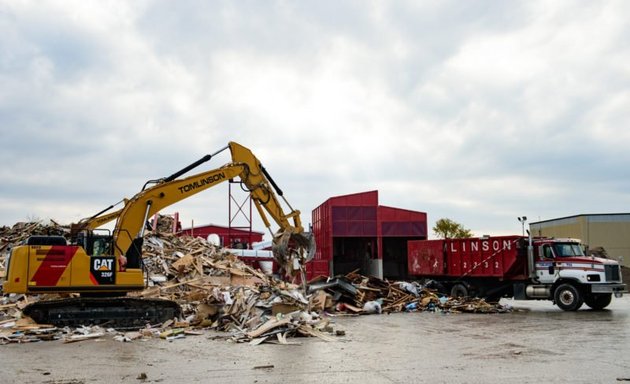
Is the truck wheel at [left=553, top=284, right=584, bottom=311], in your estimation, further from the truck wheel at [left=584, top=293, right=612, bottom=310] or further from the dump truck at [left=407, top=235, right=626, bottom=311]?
the truck wheel at [left=584, top=293, right=612, bottom=310]

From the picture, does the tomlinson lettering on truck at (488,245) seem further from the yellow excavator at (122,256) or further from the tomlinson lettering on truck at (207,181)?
the tomlinson lettering on truck at (207,181)

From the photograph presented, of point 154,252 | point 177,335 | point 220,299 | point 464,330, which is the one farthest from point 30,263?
point 464,330

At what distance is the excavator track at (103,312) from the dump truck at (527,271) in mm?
13282

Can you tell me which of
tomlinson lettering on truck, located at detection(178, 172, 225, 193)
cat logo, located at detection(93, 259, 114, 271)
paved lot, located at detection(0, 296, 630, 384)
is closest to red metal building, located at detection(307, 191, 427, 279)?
tomlinson lettering on truck, located at detection(178, 172, 225, 193)

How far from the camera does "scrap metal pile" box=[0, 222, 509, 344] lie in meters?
14.6

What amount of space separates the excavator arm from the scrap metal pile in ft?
4.50

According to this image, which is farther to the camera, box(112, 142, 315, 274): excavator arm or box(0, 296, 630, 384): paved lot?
box(112, 142, 315, 274): excavator arm

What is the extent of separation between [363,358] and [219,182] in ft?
27.9

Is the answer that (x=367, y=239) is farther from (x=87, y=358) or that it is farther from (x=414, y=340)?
(x=87, y=358)

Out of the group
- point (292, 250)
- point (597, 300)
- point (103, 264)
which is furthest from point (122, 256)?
point (597, 300)

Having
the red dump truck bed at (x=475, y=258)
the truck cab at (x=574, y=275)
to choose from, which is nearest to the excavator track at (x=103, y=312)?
the red dump truck bed at (x=475, y=258)

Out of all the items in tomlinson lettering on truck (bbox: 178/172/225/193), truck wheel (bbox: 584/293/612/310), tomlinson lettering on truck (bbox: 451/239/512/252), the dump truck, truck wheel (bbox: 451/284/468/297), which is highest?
tomlinson lettering on truck (bbox: 178/172/225/193)

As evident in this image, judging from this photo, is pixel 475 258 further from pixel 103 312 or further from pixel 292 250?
pixel 103 312

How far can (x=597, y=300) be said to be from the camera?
72.8 feet
